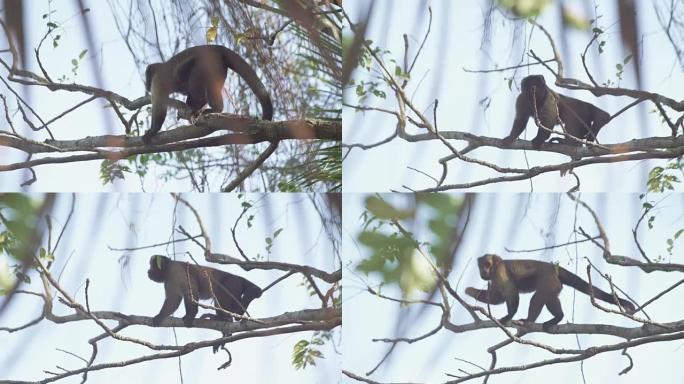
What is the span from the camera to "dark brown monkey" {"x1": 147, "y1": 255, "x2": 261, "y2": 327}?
3027 mm

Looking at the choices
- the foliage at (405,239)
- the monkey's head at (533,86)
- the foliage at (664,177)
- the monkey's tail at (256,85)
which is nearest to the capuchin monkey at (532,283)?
the foliage at (405,239)

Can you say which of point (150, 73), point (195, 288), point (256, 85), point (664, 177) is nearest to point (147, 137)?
point (150, 73)

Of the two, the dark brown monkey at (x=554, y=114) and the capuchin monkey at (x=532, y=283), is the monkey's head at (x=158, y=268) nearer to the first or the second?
the capuchin monkey at (x=532, y=283)

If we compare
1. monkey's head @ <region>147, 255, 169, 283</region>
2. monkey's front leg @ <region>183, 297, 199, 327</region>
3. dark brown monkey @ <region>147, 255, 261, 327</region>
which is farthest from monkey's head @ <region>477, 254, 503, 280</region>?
monkey's head @ <region>147, 255, 169, 283</region>

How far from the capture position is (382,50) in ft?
9.98

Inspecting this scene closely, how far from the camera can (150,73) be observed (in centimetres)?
283

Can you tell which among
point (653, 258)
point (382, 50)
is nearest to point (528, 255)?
point (653, 258)

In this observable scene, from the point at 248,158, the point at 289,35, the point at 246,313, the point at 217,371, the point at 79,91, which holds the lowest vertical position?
the point at 217,371

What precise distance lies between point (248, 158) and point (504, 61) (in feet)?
3.34

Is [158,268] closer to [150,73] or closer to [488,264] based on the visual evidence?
[150,73]

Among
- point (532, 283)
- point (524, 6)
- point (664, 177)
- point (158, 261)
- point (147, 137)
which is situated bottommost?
point (532, 283)

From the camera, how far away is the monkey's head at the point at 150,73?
8.91 feet

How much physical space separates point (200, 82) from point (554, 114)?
4.37ft

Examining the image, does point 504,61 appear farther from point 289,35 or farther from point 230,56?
point 230,56
